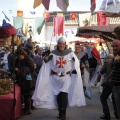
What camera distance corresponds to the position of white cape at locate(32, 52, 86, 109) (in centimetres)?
775

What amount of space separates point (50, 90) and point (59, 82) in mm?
333

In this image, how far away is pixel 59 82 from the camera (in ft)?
25.0

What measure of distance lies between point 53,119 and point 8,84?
1.24 m

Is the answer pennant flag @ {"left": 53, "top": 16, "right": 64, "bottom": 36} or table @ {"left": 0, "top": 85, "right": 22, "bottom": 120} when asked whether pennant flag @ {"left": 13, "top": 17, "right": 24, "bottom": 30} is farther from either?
table @ {"left": 0, "top": 85, "right": 22, "bottom": 120}

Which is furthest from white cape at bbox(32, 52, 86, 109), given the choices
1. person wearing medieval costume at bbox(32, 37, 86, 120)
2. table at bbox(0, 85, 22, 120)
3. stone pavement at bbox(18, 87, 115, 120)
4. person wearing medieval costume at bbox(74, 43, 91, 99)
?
person wearing medieval costume at bbox(74, 43, 91, 99)

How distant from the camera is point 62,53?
7656mm

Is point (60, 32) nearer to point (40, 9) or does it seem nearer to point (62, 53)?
point (62, 53)

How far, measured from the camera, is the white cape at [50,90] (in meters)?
7.75

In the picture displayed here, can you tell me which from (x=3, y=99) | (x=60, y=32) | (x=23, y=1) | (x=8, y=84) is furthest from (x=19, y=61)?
(x=23, y=1)

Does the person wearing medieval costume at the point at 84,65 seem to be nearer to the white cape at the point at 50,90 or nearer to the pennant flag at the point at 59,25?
the white cape at the point at 50,90

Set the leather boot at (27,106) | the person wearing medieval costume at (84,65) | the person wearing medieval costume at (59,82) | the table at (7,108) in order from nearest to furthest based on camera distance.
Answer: the table at (7,108), the person wearing medieval costume at (59,82), the leather boot at (27,106), the person wearing medieval costume at (84,65)

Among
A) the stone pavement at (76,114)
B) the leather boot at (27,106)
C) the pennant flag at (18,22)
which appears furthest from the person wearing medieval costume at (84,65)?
the pennant flag at (18,22)

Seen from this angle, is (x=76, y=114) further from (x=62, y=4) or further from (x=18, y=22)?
(x=18, y=22)

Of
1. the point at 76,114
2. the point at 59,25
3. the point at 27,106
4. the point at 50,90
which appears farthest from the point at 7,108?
the point at 59,25
